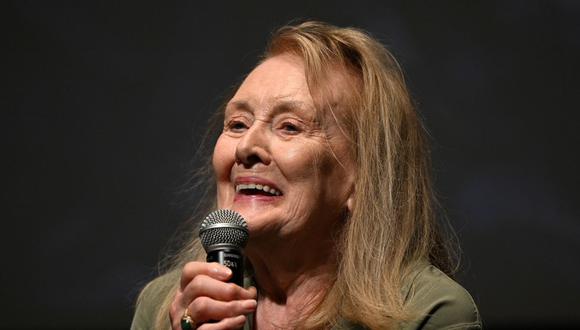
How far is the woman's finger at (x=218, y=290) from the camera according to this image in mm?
1717

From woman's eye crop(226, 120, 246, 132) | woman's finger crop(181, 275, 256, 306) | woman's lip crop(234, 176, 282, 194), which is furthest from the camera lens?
woman's eye crop(226, 120, 246, 132)

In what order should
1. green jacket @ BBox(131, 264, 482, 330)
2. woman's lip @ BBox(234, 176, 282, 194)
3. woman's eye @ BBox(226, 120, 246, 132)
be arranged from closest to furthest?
green jacket @ BBox(131, 264, 482, 330)
woman's lip @ BBox(234, 176, 282, 194)
woman's eye @ BBox(226, 120, 246, 132)

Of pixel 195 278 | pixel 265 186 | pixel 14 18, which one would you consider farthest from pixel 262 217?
pixel 14 18

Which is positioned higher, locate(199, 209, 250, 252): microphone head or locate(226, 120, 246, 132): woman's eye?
locate(226, 120, 246, 132): woman's eye

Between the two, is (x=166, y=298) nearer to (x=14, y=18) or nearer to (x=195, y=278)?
(x=195, y=278)

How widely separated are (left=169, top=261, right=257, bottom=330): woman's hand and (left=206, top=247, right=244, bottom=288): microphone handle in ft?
0.04

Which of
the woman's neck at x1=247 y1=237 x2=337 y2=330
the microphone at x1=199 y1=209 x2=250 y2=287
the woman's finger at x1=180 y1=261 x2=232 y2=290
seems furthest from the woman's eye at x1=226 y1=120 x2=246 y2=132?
the woman's finger at x1=180 y1=261 x2=232 y2=290

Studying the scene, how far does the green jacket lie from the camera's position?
2.09 meters

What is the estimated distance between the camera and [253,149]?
7.24 ft

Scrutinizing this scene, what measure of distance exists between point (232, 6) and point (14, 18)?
77cm

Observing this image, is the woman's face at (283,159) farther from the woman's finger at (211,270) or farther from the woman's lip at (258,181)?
the woman's finger at (211,270)

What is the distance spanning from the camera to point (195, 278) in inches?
70.0

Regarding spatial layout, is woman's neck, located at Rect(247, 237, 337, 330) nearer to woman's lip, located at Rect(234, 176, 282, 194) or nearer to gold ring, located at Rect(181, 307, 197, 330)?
woman's lip, located at Rect(234, 176, 282, 194)

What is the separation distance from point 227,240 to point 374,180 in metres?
0.62
